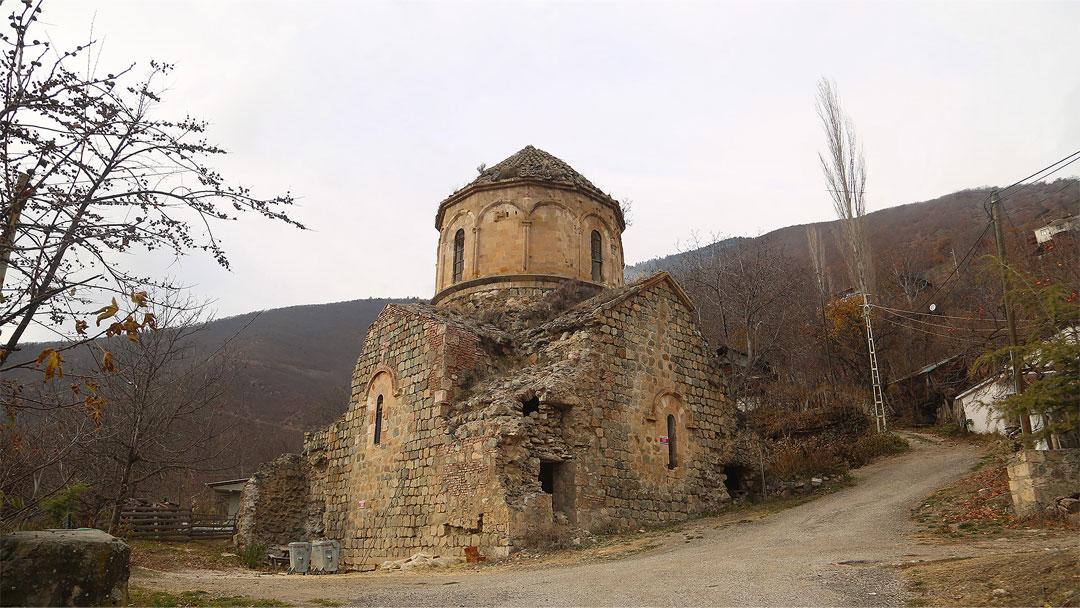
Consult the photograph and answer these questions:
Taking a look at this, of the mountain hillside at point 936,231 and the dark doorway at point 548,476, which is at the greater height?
the mountain hillside at point 936,231

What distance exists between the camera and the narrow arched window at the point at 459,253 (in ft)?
59.5

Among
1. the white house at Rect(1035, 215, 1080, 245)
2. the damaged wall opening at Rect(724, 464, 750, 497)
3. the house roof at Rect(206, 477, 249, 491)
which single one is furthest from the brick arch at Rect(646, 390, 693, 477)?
the white house at Rect(1035, 215, 1080, 245)

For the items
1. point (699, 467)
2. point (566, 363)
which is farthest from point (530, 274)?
point (699, 467)

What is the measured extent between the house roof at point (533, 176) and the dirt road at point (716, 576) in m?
9.16

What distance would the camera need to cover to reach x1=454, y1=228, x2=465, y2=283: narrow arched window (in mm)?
18125

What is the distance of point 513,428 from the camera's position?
11.6 meters

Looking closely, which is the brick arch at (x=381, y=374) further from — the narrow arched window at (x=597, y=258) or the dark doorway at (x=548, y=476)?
the narrow arched window at (x=597, y=258)

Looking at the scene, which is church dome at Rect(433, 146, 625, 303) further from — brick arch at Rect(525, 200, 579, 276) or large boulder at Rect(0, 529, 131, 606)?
large boulder at Rect(0, 529, 131, 606)

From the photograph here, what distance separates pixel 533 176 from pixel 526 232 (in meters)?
1.51

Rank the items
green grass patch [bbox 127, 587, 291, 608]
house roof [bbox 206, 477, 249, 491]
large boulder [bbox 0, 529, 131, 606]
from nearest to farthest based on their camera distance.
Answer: large boulder [bbox 0, 529, 131, 606]
green grass patch [bbox 127, 587, 291, 608]
house roof [bbox 206, 477, 249, 491]

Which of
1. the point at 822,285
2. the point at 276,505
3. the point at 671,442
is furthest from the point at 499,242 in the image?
the point at 822,285

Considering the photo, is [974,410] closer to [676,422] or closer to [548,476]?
[676,422]

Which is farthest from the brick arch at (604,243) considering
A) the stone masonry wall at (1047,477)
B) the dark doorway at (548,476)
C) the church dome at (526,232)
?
the stone masonry wall at (1047,477)

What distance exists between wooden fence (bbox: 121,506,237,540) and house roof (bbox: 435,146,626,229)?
1149 cm
